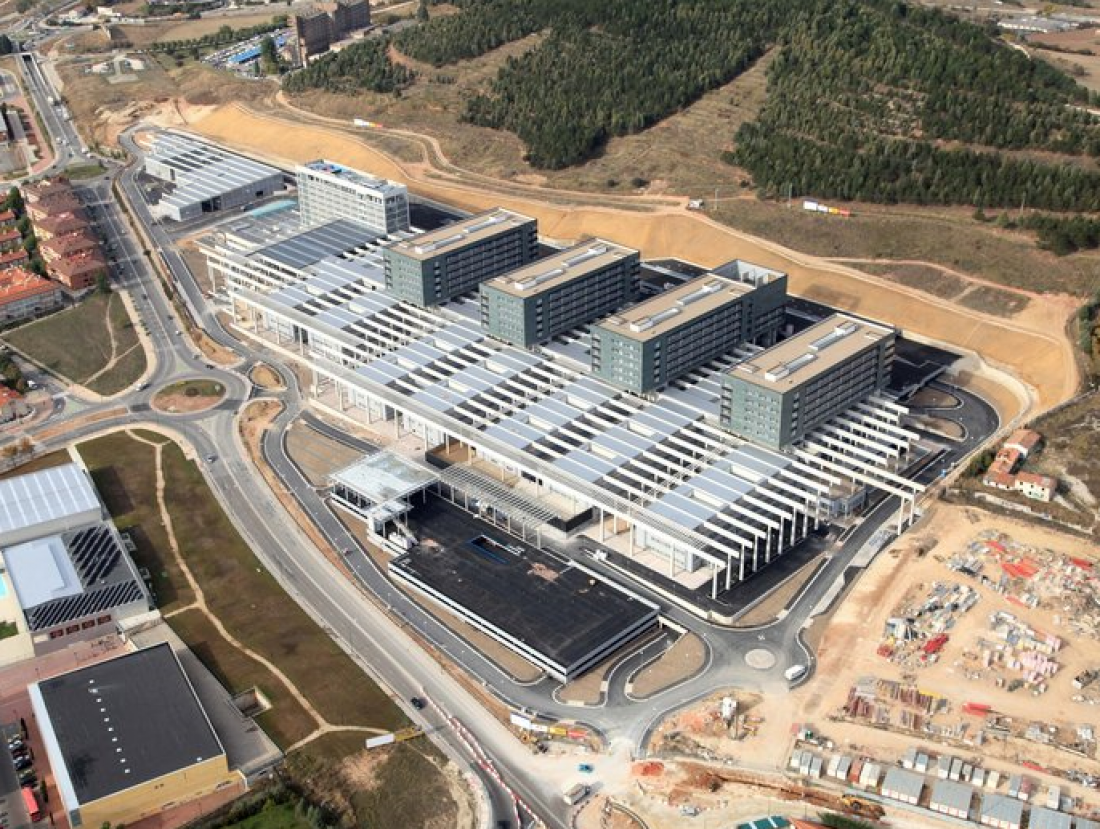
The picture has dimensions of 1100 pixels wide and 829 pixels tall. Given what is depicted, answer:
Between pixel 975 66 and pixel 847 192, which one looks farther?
pixel 975 66

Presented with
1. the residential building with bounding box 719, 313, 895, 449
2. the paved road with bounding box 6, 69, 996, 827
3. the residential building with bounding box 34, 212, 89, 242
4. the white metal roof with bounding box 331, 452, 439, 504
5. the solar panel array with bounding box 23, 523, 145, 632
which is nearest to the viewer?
the paved road with bounding box 6, 69, 996, 827

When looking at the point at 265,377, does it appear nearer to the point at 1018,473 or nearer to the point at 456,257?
the point at 456,257

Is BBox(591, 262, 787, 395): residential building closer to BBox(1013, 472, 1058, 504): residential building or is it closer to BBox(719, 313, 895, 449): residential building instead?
BBox(719, 313, 895, 449): residential building

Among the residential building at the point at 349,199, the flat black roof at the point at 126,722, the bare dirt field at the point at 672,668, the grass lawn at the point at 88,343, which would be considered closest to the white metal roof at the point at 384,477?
the flat black roof at the point at 126,722

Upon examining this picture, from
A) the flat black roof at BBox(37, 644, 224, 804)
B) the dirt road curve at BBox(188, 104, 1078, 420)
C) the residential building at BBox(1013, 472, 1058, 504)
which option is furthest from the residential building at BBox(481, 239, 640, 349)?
the flat black roof at BBox(37, 644, 224, 804)

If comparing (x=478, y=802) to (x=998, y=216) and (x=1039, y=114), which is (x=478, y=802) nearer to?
(x=998, y=216)

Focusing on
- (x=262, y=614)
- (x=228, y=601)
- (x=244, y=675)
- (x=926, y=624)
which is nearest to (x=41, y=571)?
(x=228, y=601)

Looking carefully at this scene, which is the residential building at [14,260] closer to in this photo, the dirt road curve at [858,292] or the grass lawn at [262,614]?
the dirt road curve at [858,292]

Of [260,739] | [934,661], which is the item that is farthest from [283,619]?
[934,661]
